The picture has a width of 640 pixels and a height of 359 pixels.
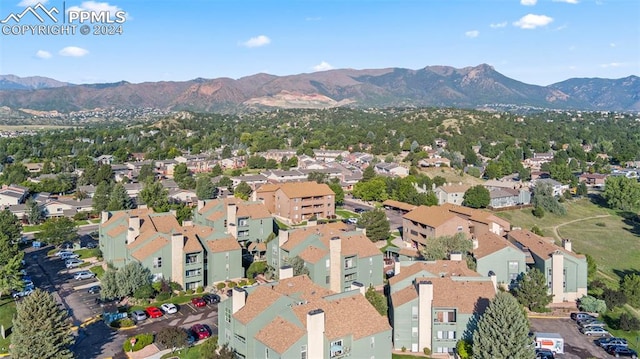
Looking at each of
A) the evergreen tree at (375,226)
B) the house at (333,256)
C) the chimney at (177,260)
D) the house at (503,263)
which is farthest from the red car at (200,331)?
the evergreen tree at (375,226)

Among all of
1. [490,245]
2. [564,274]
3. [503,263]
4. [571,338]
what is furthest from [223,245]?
[564,274]

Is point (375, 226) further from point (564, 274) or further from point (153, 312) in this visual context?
point (153, 312)

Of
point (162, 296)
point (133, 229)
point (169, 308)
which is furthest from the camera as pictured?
point (133, 229)

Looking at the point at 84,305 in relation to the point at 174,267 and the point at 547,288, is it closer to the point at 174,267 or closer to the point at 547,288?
the point at 174,267

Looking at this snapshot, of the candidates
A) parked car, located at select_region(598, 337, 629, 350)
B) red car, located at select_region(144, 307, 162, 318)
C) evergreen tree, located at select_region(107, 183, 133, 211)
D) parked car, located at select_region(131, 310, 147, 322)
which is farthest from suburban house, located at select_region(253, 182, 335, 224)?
parked car, located at select_region(598, 337, 629, 350)

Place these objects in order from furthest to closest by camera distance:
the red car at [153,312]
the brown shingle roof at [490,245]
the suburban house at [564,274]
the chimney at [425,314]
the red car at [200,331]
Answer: the brown shingle roof at [490,245] < the suburban house at [564,274] < the red car at [153,312] < the red car at [200,331] < the chimney at [425,314]

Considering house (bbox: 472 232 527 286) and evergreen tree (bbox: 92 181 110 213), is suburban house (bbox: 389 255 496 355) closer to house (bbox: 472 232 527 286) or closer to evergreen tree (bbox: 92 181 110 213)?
house (bbox: 472 232 527 286)

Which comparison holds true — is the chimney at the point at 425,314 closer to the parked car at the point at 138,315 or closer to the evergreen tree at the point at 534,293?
the evergreen tree at the point at 534,293
